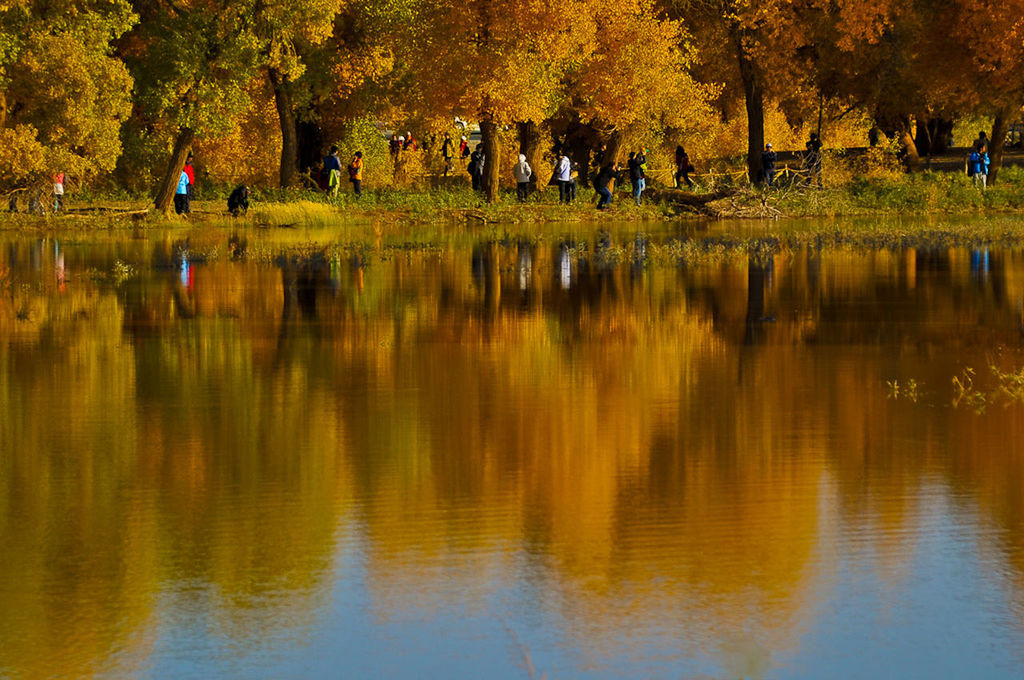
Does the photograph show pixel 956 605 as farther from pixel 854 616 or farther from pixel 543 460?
pixel 543 460

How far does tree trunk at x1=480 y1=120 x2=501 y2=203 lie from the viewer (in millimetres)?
54469

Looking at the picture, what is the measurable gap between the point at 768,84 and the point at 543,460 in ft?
173

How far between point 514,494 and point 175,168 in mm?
38998

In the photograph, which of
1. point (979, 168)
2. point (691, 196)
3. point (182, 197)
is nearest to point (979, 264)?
point (691, 196)

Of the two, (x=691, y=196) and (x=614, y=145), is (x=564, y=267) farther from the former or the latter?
(x=614, y=145)

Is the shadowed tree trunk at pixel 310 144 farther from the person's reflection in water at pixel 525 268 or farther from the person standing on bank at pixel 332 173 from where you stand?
the person's reflection in water at pixel 525 268

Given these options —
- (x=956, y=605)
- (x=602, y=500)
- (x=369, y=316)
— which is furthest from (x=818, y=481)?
(x=369, y=316)

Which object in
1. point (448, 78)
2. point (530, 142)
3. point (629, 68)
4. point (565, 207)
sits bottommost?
point (565, 207)

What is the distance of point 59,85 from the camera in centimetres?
4538

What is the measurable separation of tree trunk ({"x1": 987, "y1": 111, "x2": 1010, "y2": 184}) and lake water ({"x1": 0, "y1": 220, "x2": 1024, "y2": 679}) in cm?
3834

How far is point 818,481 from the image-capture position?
1035 centimetres

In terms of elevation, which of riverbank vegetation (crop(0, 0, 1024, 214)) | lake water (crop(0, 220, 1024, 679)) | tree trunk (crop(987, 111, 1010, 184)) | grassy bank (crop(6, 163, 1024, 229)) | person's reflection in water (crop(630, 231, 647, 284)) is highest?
riverbank vegetation (crop(0, 0, 1024, 214))

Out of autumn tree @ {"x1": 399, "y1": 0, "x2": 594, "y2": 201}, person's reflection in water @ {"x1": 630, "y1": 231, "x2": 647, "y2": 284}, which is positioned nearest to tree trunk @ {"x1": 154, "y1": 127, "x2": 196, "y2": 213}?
autumn tree @ {"x1": 399, "y1": 0, "x2": 594, "y2": 201}

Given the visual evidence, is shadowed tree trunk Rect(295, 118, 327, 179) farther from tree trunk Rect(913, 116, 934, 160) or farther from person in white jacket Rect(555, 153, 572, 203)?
tree trunk Rect(913, 116, 934, 160)
